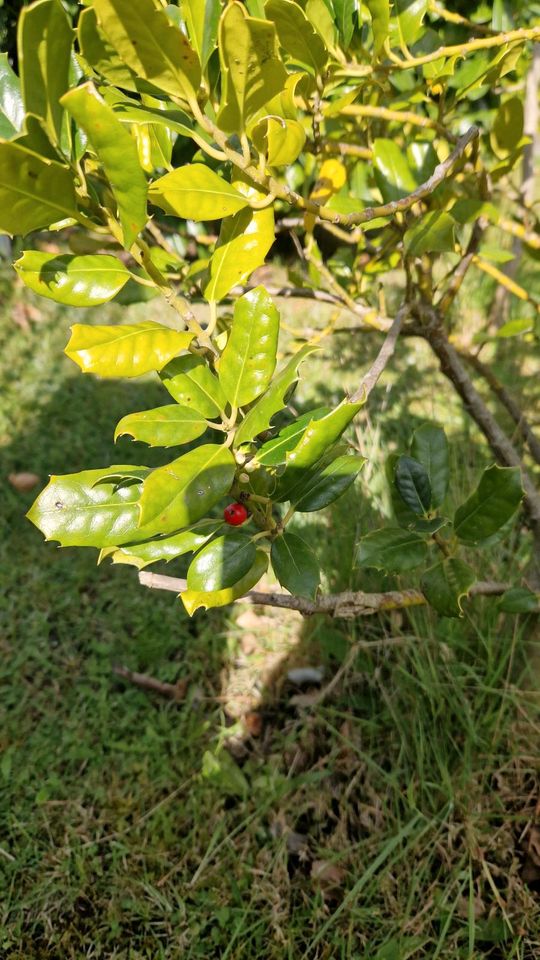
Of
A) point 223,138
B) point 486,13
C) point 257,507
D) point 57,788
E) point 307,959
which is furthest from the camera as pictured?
point 57,788

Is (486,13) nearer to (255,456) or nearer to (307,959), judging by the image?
(255,456)

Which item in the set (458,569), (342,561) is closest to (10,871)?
(342,561)

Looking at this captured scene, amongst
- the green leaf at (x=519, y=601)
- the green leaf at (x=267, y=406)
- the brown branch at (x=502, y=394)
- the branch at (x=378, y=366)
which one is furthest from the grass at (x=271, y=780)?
the green leaf at (x=267, y=406)

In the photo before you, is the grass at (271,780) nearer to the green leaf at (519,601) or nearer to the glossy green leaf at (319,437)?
the green leaf at (519,601)

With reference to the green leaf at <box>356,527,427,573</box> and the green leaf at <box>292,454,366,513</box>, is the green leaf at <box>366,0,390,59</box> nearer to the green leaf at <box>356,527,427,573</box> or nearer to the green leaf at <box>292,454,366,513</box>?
the green leaf at <box>292,454,366,513</box>

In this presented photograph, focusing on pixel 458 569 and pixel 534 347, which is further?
pixel 534 347

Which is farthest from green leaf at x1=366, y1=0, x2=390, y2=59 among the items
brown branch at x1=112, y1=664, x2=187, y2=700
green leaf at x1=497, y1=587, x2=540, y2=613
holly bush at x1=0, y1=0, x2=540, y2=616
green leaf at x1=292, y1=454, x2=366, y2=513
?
brown branch at x1=112, y1=664, x2=187, y2=700
